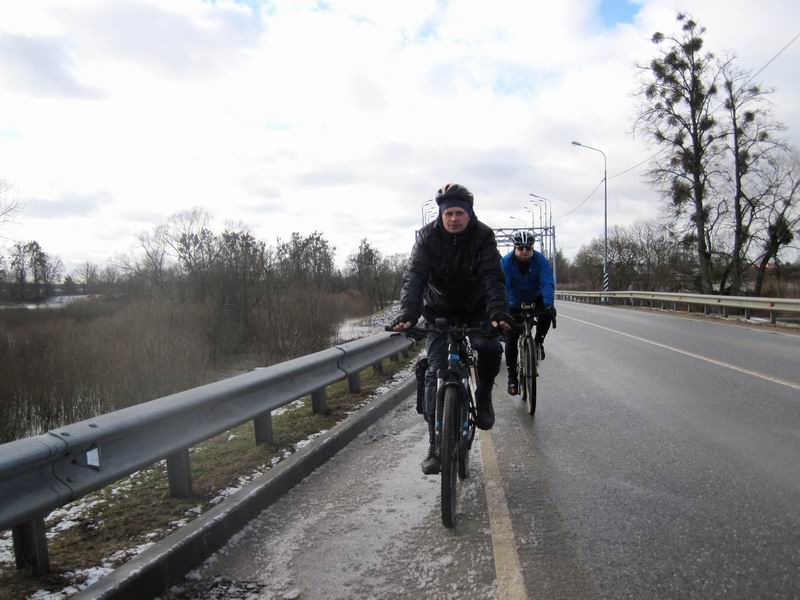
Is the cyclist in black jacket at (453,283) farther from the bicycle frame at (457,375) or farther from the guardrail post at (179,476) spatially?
the guardrail post at (179,476)

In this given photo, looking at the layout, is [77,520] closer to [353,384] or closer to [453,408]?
[453,408]

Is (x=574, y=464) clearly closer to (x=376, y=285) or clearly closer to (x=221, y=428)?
(x=221, y=428)

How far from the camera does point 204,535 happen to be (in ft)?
10.9

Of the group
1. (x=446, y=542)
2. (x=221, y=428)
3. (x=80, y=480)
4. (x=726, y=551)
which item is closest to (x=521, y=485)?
(x=446, y=542)

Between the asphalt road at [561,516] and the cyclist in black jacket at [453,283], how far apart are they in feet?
1.94

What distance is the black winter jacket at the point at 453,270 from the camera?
13.6ft

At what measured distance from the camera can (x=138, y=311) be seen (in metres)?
22.6

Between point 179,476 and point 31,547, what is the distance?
46.1 inches

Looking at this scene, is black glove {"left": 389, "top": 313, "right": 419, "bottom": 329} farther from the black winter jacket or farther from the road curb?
the road curb

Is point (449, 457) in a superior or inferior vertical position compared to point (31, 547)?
superior

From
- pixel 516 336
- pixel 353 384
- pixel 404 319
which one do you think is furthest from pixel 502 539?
pixel 353 384

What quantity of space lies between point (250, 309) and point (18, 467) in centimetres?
2922

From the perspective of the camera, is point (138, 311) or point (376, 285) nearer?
point (138, 311)

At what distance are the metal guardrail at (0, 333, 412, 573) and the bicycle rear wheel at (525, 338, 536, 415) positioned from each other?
9.09ft
